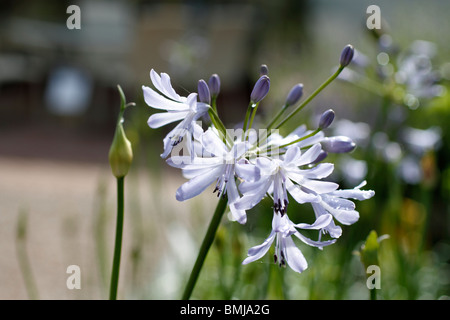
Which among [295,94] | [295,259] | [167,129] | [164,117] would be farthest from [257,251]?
[167,129]

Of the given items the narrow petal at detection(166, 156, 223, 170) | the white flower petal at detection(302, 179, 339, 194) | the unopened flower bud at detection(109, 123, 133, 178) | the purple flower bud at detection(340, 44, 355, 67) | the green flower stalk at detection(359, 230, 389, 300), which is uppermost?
the purple flower bud at detection(340, 44, 355, 67)

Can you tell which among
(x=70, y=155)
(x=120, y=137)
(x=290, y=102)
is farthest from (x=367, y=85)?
(x=70, y=155)

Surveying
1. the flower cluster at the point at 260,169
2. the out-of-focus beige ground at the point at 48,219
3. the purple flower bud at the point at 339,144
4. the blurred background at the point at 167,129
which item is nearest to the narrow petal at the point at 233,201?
the flower cluster at the point at 260,169

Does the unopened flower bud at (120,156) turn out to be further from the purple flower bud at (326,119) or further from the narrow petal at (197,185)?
the purple flower bud at (326,119)

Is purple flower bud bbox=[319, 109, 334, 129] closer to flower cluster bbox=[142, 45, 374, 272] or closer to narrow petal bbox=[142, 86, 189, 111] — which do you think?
flower cluster bbox=[142, 45, 374, 272]

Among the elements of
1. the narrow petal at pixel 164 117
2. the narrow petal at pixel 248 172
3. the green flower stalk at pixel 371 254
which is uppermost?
the narrow petal at pixel 164 117

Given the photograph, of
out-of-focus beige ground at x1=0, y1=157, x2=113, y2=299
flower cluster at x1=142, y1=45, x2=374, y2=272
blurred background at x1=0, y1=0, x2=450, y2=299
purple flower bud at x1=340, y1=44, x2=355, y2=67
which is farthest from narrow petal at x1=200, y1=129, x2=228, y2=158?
out-of-focus beige ground at x1=0, y1=157, x2=113, y2=299

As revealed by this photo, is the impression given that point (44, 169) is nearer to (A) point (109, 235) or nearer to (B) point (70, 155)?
(B) point (70, 155)

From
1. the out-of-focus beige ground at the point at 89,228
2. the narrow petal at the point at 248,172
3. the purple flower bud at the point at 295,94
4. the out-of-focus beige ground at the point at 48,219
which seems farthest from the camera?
the out-of-focus beige ground at the point at 48,219
